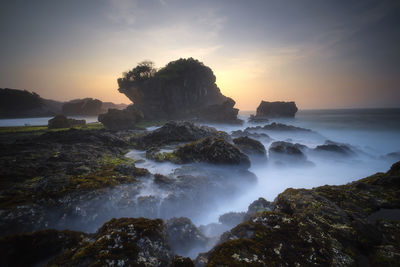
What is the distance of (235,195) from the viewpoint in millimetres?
7727

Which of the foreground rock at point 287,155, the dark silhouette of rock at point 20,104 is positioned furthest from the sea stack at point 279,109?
the dark silhouette of rock at point 20,104

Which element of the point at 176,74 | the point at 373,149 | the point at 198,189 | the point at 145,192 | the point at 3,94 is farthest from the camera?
the point at 176,74

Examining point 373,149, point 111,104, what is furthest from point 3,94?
point 373,149

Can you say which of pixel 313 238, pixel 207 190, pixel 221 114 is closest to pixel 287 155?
pixel 207 190

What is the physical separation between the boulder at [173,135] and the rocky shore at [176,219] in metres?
4.69

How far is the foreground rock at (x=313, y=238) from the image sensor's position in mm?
2322

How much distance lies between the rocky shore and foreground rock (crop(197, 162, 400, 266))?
0.6 inches

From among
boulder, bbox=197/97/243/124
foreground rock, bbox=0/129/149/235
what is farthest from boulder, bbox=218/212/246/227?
boulder, bbox=197/97/243/124

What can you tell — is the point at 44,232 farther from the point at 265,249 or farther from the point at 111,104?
the point at 111,104

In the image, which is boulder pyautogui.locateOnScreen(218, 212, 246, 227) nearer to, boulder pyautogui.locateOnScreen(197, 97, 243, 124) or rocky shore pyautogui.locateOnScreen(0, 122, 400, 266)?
rocky shore pyautogui.locateOnScreen(0, 122, 400, 266)

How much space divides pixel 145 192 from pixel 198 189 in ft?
7.57

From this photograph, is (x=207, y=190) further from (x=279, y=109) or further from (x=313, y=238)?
(x=279, y=109)

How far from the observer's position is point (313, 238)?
2639mm

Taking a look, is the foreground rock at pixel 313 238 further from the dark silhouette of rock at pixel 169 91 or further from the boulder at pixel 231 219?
the dark silhouette of rock at pixel 169 91
